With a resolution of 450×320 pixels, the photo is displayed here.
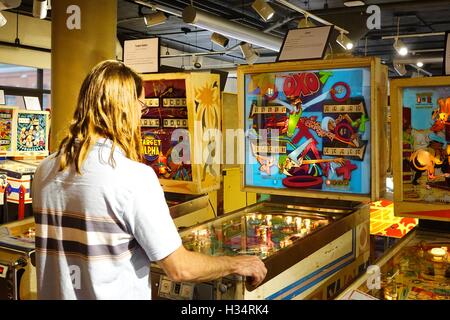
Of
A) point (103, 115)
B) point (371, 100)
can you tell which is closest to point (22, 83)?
point (371, 100)

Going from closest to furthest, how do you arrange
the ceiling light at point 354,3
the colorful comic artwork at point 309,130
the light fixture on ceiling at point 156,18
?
the colorful comic artwork at point 309,130
the light fixture on ceiling at point 156,18
the ceiling light at point 354,3

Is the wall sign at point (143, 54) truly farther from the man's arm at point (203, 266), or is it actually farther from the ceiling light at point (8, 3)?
the man's arm at point (203, 266)

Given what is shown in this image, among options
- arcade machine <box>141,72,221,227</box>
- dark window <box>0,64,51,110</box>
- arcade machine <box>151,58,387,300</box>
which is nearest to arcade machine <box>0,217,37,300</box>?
arcade machine <box>151,58,387,300</box>

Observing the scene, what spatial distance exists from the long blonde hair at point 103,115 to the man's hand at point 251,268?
541mm

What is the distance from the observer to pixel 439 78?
2.54 m

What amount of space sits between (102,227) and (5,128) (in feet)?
21.2

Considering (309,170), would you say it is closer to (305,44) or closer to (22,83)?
(305,44)

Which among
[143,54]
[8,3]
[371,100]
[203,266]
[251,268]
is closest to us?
[203,266]

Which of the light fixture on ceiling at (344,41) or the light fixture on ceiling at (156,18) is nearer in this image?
the light fixture on ceiling at (156,18)

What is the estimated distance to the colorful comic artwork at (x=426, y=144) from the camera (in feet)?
8.55

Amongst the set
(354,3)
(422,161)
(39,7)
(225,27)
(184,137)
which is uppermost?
(354,3)

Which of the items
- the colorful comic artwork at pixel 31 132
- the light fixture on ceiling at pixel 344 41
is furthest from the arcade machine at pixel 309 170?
the colorful comic artwork at pixel 31 132

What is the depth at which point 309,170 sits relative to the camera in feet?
9.95
